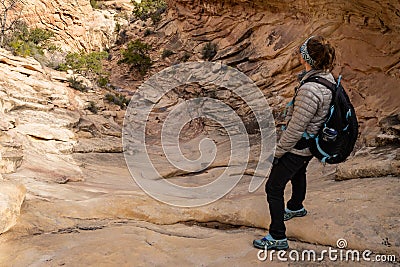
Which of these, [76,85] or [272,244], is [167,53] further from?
[272,244]

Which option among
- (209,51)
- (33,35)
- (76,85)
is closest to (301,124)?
(76,85)

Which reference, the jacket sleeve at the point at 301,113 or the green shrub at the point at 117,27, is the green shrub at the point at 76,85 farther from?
the jacket sleeve at the point at 301,113

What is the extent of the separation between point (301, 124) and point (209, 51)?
12.0m

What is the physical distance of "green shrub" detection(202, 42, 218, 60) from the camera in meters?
13.9

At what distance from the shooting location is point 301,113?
2.48 m

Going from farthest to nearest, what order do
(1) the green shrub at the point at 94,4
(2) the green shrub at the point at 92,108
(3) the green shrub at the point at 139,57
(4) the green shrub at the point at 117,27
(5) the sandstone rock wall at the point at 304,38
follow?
1. (1) the green shrub at the point at 94,4
2. (4) the green shrub at the point at 117,27
3. (3) the green shrub at the point at 139,57
4. (2) the green shrub at the point at 92,108
5. (5) the sandstone rock wall at the point at 304,38

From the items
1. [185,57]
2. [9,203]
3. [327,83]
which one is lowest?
[9,203]

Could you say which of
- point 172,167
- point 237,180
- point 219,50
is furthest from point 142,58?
point 237,180

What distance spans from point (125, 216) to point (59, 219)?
0.63 m

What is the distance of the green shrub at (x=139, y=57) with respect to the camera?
18.1m

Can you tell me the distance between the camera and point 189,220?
3619mm

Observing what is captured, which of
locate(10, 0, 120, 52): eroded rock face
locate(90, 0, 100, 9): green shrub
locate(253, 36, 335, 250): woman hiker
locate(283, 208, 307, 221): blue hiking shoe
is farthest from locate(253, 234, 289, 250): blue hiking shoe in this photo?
locate(90, 0, 100, 9): green shrub

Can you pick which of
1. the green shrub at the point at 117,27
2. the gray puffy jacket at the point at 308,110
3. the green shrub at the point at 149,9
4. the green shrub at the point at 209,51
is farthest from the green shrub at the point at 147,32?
the gray puffy jacket at the point at 308,110

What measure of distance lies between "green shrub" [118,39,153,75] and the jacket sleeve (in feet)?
53.3
